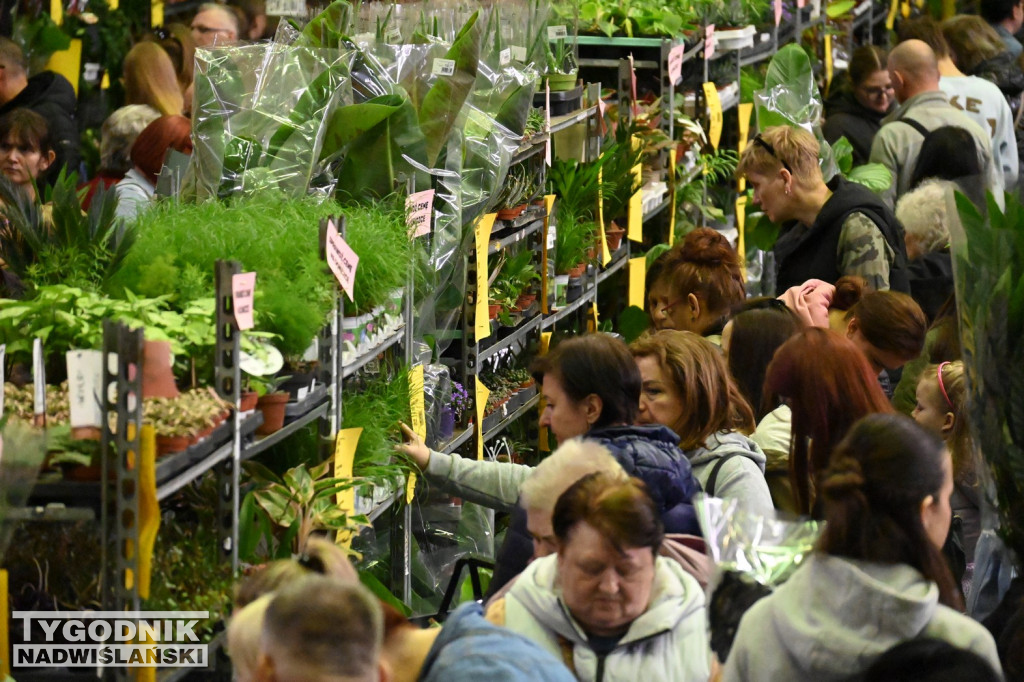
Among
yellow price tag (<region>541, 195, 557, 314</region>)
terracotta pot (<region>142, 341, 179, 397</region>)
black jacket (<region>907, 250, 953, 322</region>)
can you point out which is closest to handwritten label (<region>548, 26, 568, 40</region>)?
yellow price tag (<region>541, 195, 557, 314</region>)

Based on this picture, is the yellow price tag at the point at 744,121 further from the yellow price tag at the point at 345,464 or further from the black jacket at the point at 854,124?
the yellow price tag at the point at 345,464

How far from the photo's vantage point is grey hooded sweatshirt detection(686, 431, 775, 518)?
2.86 meters

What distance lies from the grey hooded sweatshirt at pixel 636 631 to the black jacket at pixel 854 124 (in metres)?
5.11

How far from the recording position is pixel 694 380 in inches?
116

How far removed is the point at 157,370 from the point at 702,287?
7.29 ft

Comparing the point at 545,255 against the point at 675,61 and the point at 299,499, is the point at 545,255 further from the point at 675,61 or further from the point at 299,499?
the point at 299,499

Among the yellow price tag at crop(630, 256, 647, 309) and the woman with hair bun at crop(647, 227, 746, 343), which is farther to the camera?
the yellow price tag at crop(630, 256, 647, 309)

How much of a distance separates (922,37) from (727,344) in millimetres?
4280

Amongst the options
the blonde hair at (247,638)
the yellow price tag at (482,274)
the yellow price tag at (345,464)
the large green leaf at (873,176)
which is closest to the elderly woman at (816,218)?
the large green leaf at (873,176)

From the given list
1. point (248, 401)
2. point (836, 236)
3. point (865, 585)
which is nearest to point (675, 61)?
point (836, 236)

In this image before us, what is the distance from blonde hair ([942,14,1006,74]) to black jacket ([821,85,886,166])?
606mm

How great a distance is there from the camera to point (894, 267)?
4449 millimetres

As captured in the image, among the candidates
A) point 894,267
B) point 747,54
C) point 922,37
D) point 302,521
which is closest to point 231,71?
point 302,521

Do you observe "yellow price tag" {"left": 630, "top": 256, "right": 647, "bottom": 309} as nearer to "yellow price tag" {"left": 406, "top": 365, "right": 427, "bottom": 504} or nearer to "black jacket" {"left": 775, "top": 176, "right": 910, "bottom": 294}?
"black jacket" {"left": 775, "top": 176, "right": 910, "bottom": 294}
